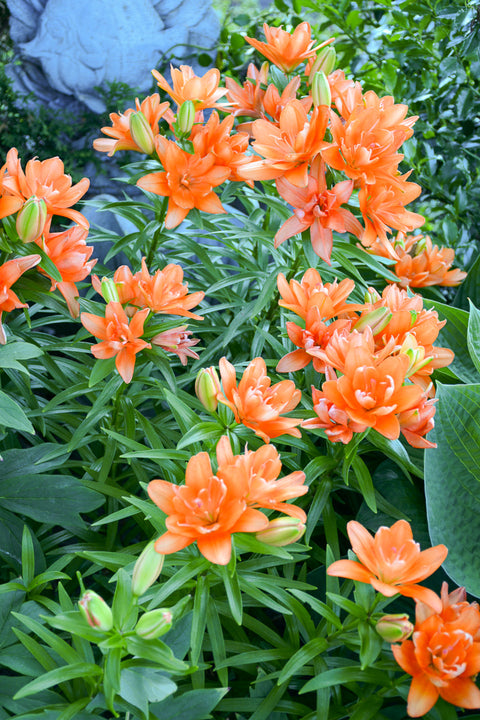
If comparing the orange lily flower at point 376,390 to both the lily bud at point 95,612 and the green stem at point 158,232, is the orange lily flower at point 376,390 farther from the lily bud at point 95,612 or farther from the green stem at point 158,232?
the green stem at point 158,232

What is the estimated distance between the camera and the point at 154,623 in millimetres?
510

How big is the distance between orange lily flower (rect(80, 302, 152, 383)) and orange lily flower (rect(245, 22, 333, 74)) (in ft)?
1.90

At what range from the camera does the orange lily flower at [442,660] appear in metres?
0.54

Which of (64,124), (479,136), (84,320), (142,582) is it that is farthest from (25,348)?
→ (64,124)

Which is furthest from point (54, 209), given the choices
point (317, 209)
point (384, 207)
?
point (384, 207)

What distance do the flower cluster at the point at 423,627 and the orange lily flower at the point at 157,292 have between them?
0.38m

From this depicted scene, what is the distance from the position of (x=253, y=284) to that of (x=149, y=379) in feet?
1.82

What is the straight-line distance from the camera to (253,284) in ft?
4.60

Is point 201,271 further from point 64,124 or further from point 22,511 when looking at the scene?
point 64,124

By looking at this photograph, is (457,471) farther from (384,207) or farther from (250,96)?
(250,96)

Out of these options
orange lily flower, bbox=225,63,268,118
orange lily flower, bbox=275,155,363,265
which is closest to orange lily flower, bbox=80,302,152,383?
orange lily flower, bbox=275,155,363,265

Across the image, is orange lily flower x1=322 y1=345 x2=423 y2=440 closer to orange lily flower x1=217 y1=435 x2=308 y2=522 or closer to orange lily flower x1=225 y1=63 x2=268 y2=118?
orange lily flower x1=217 y1=435 x2=308 y2=522

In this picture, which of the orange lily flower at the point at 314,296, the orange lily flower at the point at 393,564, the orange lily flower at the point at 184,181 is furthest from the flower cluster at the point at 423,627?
the orange lily flower at the point at 184,181

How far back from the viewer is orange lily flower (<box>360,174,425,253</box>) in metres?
0.83
